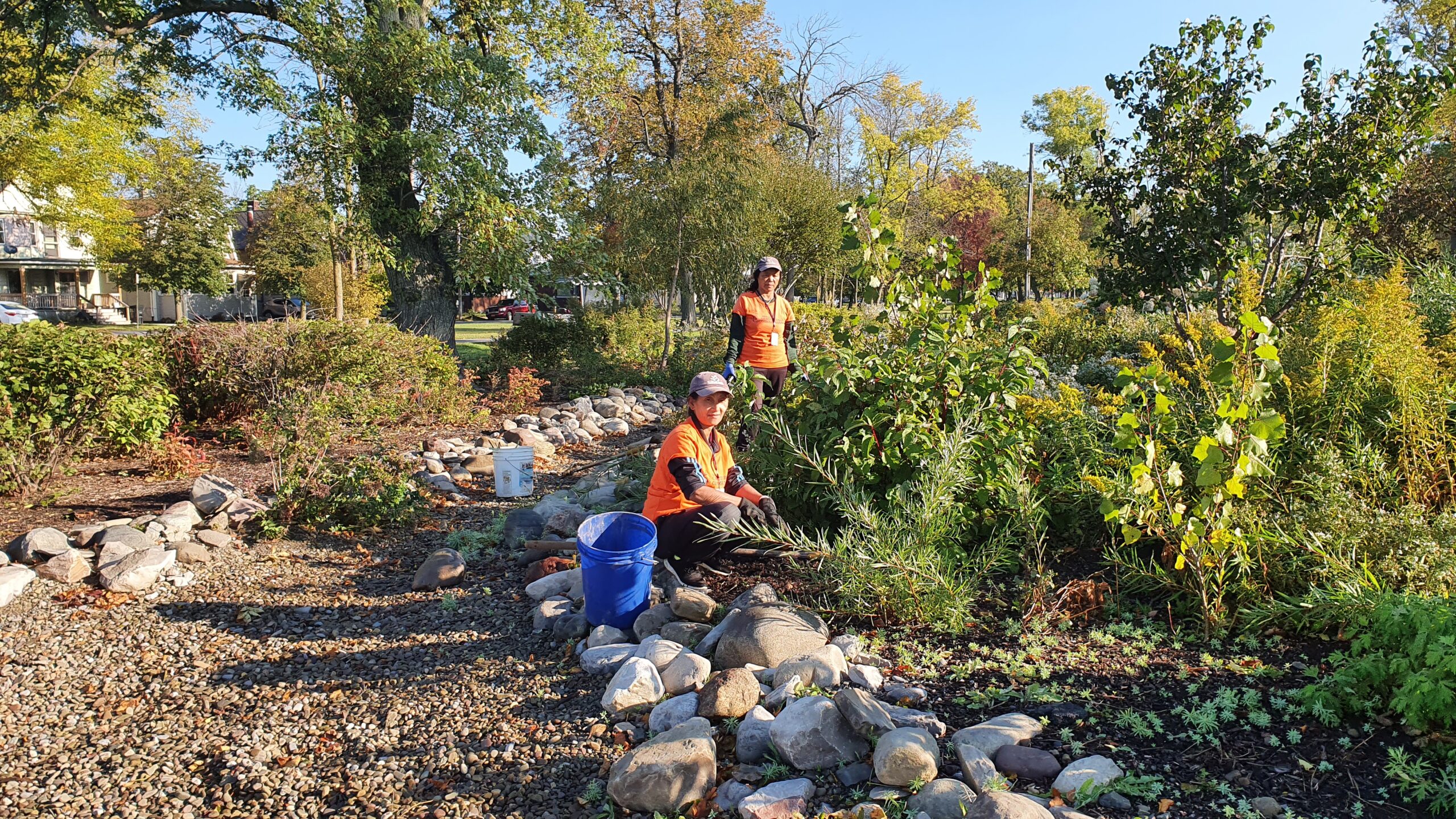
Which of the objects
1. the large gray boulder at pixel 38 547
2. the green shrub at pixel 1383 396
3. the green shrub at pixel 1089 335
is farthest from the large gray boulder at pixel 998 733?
the green shrub at pixel 1089 335

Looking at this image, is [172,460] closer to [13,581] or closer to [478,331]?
[13,581]

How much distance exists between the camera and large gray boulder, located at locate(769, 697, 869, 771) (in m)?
2.56

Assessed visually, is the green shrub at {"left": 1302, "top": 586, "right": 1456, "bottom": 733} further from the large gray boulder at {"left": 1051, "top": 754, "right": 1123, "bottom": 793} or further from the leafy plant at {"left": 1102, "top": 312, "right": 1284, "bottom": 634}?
the large gray boulder at {"left": 1051, "top": 754, "right": 1123, "bottom": 793}

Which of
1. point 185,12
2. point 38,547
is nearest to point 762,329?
point 38,547

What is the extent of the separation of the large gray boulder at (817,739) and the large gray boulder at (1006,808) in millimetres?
482

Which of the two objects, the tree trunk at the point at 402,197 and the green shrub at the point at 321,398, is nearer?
the green shrub at the point at 321,398

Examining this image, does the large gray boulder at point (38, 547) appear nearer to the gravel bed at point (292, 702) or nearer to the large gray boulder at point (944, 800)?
the gravel bed at point (292, 702)

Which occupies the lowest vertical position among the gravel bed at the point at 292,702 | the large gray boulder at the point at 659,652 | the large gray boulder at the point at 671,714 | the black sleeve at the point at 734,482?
the gravel bed at the point at 292,702

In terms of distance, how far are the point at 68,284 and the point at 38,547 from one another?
43234 mm

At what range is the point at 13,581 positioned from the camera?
4.10 metres

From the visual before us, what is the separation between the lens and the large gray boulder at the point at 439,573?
4.41m

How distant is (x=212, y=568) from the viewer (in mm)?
4566

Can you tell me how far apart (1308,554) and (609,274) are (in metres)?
10.6

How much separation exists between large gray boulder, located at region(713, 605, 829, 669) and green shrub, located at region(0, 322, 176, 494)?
4908 mm
